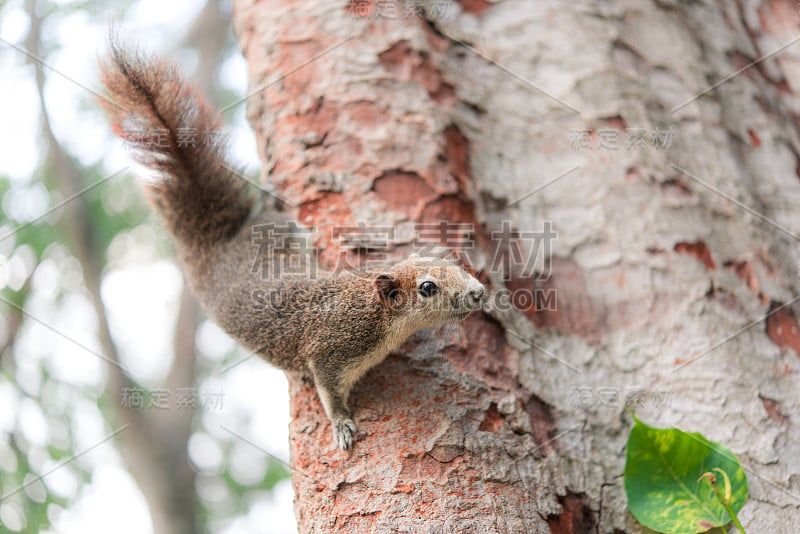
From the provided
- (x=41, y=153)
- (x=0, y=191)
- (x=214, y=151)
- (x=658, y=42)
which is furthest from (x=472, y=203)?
(x=41, y=153)

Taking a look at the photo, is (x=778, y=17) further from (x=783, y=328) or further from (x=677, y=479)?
(x=677, y=479)

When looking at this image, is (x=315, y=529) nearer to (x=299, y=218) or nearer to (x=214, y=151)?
(x=299, y=218)

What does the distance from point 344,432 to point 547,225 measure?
1.57 m

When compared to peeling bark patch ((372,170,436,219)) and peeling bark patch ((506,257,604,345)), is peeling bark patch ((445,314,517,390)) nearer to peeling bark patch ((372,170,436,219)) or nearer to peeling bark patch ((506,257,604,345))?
peeling bark patch ((506,257,604,345))

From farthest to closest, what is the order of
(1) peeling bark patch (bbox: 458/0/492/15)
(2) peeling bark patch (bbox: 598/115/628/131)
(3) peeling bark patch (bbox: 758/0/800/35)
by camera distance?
(3) peeling bark patch (bbox: 758/0/800/35)
(1) peeling bark patch (bbox: 458/0/492/15)
(2) peeling bark patch (bbox: 598/115/628/131)

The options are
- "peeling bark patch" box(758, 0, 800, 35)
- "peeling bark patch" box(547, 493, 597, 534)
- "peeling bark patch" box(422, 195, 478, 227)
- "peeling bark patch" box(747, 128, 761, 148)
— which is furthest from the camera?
"peeling bark patch" box(758, 0, 800, 35)

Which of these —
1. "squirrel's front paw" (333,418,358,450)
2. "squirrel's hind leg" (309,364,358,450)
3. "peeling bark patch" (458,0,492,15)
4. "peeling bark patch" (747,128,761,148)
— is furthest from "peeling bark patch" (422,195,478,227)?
"peeling bark patch" (747,128,761,148)

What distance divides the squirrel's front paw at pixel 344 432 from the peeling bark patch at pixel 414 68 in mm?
1755

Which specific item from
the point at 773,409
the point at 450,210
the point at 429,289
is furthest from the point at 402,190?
the point at 773,409

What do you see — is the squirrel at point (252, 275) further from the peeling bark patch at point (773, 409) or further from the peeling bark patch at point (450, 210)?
the peeling bark patch at point (773, 409)

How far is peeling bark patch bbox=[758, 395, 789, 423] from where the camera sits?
282 centimetres

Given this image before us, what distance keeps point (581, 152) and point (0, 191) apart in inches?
189

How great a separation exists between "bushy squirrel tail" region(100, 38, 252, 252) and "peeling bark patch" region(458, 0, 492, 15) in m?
1.66

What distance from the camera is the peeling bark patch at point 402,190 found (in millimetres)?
3020
